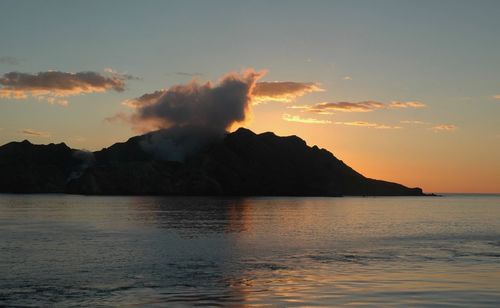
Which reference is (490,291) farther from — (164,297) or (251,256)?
(251,256)

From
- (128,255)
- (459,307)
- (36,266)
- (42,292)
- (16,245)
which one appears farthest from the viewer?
(16,245)

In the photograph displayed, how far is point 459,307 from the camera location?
30.8 m

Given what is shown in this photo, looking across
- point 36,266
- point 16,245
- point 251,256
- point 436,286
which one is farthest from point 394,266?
point 16,245

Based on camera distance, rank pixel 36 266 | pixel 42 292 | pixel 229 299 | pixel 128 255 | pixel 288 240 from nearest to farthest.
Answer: pixel 229 299, pixel 42 292, pixel 36 266, pixel 128 255, pixel 288 240

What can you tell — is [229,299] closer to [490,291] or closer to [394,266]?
[490,291]

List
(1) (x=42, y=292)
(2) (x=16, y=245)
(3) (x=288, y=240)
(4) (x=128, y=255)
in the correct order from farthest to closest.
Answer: (3) (x=288, y=240), (2) (x=16, y=245), (4) (x=128, y=255), (1) (x=42, y=292)

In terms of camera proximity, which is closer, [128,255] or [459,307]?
[459,307]

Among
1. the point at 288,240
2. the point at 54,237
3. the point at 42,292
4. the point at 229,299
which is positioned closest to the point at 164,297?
the point at 229,299

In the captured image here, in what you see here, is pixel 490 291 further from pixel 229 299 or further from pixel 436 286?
pixel 229 299

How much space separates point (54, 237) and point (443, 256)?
56512 mm

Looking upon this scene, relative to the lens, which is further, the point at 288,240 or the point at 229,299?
the point at 288,240

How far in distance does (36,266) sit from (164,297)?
2012 centimetres

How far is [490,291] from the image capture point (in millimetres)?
36375

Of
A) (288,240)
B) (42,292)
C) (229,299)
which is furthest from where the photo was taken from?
(288,240)
